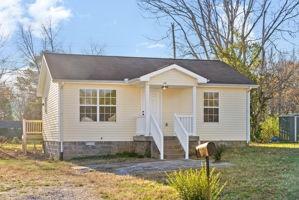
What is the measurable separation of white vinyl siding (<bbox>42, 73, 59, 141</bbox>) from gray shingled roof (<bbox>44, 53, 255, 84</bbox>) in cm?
97

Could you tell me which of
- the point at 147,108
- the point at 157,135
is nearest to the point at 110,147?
the point at 147,108

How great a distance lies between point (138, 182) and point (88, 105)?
29.2ft

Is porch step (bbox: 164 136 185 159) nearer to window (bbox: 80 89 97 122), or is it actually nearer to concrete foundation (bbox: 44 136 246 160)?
concrete foundation (bbox: 44 136 246 160)

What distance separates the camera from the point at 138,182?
1127cm

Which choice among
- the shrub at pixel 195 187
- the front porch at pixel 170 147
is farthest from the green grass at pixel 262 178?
the front porch at pixel 170 147

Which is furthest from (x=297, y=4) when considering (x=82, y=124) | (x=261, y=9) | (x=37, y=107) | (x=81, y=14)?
(x=37, y=107)

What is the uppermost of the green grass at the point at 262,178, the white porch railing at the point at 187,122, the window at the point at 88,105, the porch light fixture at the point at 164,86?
the porch light fixture at the point at 164,86

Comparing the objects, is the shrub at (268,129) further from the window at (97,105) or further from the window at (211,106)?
the window at (97,105)

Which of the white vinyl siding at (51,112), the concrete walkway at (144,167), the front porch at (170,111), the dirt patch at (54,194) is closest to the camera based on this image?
the dirt patch at (54,194)

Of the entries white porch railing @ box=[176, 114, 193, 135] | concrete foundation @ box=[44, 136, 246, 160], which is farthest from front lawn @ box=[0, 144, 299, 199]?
white porch railing @ box=[176, 114, 193, 135]

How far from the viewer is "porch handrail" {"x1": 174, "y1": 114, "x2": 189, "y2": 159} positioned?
717 inches

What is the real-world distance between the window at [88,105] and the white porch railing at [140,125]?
1.77 m

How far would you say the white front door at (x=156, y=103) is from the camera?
20797 millimetres

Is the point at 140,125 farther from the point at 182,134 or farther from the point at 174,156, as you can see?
the point at 174,156
